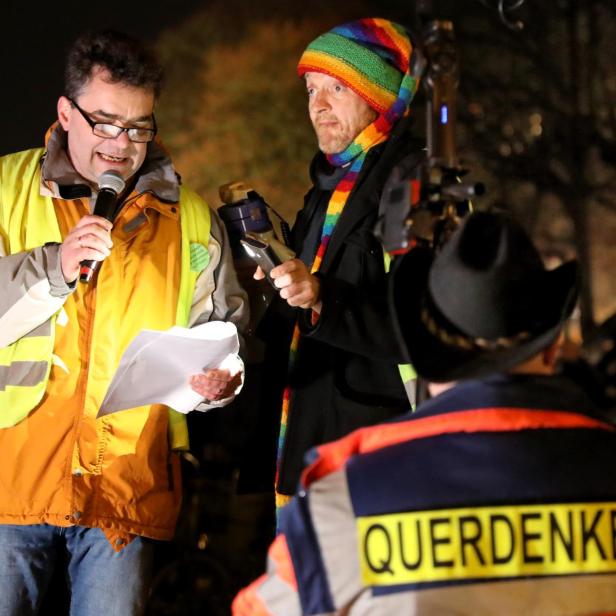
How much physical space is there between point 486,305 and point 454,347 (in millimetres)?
87

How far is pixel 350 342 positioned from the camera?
2.53m

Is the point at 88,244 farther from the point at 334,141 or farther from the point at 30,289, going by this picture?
the point at 334,141

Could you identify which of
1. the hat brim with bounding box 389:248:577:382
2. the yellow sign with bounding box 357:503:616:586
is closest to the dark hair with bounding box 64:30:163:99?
the hat brim with bounding box 389:248:577:382

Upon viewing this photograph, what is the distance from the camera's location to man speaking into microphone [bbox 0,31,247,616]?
7.76ft

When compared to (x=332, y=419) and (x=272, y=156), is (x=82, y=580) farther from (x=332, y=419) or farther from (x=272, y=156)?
(x=272, y=156)

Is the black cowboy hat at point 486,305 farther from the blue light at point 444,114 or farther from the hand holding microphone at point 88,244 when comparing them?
the hand holding microphone at point 88,244

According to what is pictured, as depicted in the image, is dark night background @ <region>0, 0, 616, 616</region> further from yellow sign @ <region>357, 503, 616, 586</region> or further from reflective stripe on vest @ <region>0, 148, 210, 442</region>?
yellow sign @ <region>357, 503, 616, 586</region>

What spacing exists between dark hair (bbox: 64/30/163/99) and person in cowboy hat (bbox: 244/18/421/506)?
0.46m

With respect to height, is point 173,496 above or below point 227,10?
below

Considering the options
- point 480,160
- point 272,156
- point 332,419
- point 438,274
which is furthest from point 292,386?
point 480,160

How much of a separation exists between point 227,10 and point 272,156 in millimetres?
772

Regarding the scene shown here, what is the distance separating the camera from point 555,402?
5.30 ft

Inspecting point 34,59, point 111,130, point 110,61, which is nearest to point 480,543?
point 111,130

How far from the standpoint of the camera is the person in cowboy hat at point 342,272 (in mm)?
2562
